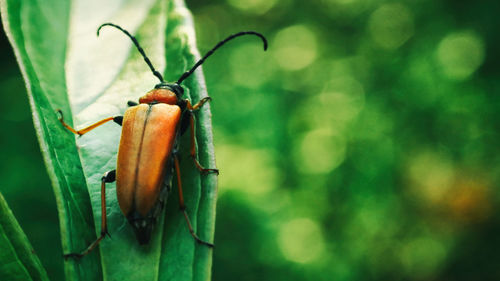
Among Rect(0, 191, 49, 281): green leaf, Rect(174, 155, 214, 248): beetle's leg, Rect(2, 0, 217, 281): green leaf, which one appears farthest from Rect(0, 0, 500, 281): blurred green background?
Rect(0, 191, 49, 281): green leaf

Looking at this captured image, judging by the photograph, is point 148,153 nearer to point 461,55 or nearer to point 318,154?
point 318,154

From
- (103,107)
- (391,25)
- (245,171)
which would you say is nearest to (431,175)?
(391,25)

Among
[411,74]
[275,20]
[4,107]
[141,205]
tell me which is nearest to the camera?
[141,205]

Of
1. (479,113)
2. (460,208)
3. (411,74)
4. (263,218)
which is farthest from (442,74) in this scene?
(263,218)

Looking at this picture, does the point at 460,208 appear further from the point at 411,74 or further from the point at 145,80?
the point at 145,80

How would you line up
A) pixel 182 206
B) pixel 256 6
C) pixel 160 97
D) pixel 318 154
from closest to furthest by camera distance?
pixel 182 206
pixel 160 97
pixel 318 154
pixel 256 6

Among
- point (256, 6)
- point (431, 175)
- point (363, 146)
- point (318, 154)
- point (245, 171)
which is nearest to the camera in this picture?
point (245, 171)

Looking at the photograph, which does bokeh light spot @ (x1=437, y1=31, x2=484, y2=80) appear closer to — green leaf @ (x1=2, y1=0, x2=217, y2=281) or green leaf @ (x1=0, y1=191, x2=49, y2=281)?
green leaf @ (x1=2, y1=0, x2=217, y2=281)
